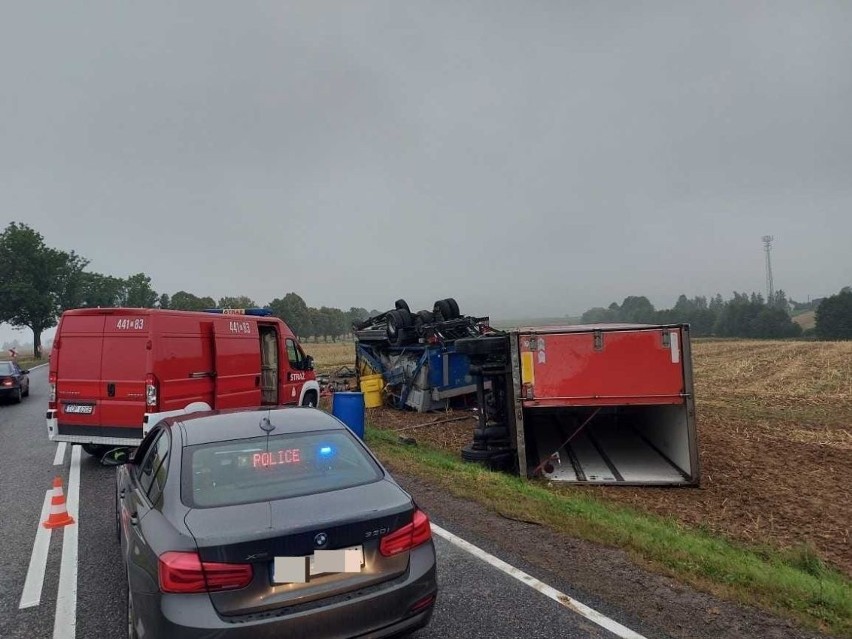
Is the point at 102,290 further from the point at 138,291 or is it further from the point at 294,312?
the point at 294,312

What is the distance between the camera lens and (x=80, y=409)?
7898mm

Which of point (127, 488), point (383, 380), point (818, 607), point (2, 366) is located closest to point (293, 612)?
point (127, 488)

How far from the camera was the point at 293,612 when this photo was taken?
2.58 metres

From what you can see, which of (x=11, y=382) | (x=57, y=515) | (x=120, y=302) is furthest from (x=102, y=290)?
(x=57, y=515)

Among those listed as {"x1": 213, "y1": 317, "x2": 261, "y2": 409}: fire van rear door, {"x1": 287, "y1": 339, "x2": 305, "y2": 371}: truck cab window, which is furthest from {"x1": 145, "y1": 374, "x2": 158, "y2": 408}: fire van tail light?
{"x1": 287, "y1": 339, "x2": 305, "y2": 371}: truck cab window

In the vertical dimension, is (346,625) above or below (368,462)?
below

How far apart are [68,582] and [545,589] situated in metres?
3.62

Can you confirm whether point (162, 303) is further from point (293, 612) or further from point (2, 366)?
point (293, 612)

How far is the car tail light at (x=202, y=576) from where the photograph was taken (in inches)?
99.4

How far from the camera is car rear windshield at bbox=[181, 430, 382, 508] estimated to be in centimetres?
298

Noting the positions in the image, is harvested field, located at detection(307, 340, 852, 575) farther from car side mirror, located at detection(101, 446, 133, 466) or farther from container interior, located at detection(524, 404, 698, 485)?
car side mirror, located at detection(101, 446, 133, 466)

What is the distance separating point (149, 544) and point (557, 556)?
10.2 feet

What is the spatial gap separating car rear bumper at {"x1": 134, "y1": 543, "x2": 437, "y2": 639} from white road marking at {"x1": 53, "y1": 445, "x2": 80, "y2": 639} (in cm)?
120

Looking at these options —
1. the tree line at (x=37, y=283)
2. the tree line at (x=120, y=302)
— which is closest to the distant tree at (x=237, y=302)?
the tree line at (x=120, y=302)
